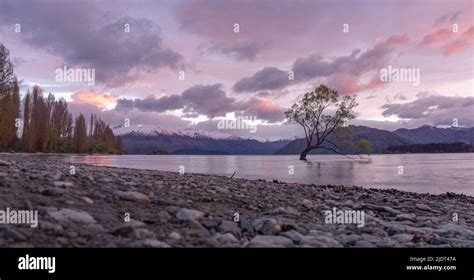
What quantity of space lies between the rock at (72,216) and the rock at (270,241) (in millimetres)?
2571

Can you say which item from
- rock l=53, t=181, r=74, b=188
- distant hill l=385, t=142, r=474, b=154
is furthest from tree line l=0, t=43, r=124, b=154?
distant hill l=385, t=142, r=474, b=154

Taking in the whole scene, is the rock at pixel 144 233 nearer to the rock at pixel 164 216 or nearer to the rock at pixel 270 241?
the rock at pixel 164 216

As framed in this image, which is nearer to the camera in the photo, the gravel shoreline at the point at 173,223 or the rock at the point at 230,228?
the gravel shoreline at the point at 173,223

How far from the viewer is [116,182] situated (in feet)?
33.4

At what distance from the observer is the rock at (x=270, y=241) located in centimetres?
552

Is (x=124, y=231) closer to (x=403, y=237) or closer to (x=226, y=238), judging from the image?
(x=226, y=238)

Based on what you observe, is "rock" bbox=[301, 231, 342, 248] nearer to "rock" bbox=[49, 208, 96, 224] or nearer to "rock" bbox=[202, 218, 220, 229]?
"rock" bbox=[202, 218, 220, 229]

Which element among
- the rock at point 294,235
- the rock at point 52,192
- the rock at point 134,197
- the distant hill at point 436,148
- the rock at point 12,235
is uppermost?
the distant hill at point 436,148

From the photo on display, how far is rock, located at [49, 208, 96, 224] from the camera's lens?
5.69 meters

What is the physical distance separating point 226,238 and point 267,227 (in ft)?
3.30

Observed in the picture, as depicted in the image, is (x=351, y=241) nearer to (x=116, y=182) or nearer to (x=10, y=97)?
(x=116, y=182)

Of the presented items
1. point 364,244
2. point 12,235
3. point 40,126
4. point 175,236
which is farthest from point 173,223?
point 40,126

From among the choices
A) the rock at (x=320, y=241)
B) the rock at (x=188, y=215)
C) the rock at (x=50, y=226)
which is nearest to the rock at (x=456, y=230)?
the rock at (x=320, y=241)
